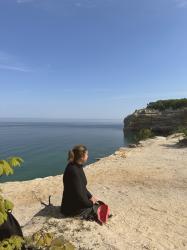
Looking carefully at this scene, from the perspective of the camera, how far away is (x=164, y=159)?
69.2ft

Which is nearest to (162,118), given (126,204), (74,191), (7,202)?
(126,204)

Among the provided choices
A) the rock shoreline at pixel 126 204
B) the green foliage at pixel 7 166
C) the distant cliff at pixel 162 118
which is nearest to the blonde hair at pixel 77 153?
the rock shoreline at pixel 126 204

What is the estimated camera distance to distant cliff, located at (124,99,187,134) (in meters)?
82.0

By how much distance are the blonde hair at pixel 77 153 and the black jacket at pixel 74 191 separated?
15 centimetres

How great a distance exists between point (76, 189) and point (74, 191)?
0.08 meters

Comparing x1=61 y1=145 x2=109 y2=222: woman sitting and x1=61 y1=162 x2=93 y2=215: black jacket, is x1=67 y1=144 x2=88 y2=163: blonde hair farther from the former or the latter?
x1=61 y1=162 x2=93 y2=215: black jacket

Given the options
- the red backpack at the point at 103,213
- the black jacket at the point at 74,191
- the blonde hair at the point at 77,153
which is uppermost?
the blonde hair at the point at 77,153

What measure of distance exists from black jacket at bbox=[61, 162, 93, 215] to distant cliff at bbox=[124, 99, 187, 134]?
231ft

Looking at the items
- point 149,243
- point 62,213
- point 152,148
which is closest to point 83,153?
point 62,213

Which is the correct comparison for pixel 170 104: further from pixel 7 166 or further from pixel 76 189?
pixel 7 166

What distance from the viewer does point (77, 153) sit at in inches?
339

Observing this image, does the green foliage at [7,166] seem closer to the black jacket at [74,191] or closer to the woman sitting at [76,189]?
the woman sitting at [76,189]

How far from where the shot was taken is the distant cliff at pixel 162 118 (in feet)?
269

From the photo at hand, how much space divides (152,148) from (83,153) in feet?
61.5
